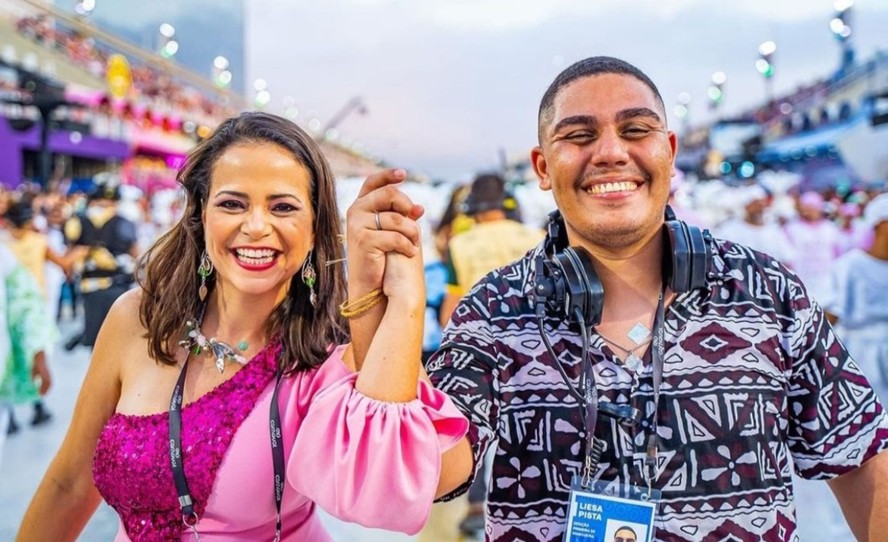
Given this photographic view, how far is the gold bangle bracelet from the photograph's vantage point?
1.26m

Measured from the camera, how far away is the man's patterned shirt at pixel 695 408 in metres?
1.38

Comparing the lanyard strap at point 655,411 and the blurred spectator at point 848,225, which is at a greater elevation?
the blurred spectator at point 848,225

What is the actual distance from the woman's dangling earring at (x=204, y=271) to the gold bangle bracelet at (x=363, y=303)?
658mm

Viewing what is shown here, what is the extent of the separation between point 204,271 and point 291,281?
0.21m

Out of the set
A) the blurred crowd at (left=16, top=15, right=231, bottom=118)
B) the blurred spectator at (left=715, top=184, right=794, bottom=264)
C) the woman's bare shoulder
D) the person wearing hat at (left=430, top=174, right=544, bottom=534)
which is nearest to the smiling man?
the woman's bare shoulder

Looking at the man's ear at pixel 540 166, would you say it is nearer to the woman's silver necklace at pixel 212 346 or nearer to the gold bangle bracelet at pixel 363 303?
the gold bangle bracelet at pixel 363 303

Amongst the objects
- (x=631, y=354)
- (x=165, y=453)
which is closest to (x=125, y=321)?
(x=165, y=453)

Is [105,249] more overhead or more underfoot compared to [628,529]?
more overhead

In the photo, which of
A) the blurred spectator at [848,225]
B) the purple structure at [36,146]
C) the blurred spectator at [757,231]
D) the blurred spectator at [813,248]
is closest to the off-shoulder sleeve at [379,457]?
the blurred spectator at [757,231]

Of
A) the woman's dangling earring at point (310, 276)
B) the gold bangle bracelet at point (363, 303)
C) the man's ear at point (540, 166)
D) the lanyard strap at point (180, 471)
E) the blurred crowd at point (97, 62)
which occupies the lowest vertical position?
the lanyard strap at point (180, 471)

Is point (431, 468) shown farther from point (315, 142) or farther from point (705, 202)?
point (705, 202)

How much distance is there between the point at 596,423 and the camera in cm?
140

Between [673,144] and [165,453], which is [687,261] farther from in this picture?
[165,453]

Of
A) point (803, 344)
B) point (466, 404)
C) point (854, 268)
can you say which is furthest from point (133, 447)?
point (854, 268)
